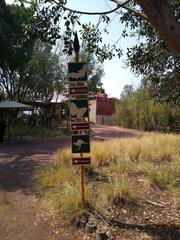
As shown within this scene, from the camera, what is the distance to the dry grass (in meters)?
7.87

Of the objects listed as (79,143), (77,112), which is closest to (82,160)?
(79,143)

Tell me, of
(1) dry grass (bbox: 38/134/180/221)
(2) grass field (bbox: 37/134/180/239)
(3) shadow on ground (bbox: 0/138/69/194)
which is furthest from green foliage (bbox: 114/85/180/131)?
(2) grass field (bbox: 37/134/180/239)

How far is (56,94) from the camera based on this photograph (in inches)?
1483

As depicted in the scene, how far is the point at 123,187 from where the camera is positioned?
8.30 metres

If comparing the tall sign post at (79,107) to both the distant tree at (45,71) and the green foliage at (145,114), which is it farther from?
the distant tree at (45,71)

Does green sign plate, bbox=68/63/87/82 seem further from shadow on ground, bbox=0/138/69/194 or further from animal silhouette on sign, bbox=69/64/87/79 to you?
shadow on ground, bbox=0/138/69/194

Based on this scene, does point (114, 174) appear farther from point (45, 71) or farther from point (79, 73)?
point (45, 71)

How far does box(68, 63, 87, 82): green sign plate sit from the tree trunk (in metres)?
2.60

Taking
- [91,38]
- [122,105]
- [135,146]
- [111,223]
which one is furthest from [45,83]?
[111,223]

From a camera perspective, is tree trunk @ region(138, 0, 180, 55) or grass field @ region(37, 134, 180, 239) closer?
tree trunk @ region(138, 0, 180, 55)

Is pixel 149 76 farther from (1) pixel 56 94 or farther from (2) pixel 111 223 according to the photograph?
(1) pixel 56 94

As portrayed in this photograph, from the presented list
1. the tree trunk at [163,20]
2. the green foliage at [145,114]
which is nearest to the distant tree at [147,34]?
the tree trunk at [163,20]

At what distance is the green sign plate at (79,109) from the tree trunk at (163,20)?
272cm

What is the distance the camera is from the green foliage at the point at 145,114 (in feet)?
100
